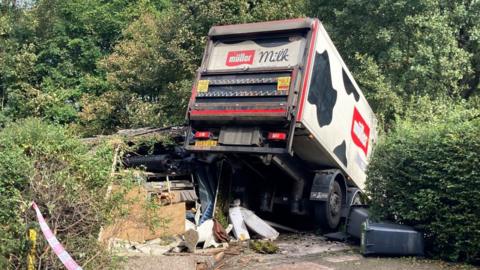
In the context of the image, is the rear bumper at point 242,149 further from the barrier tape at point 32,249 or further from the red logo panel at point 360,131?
the barrier tape at point 32,249

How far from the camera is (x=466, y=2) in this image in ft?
49.9

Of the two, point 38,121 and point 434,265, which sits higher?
point 38,121

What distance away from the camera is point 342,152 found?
1090 cm

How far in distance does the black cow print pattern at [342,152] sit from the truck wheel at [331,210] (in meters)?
0.51

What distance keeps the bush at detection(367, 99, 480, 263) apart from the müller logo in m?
2.94

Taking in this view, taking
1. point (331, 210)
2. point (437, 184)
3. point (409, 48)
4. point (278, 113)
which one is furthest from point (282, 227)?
point (409, 48)

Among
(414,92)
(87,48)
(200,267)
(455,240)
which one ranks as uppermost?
(87,48)

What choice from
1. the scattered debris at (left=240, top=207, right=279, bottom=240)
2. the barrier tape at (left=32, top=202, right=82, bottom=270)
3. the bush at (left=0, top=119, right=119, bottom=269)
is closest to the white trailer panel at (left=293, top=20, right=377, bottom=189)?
the scattered debris at (left=240, top=207, right=279, bottom=240)

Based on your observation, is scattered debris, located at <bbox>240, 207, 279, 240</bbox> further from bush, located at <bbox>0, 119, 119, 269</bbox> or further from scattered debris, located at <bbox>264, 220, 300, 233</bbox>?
bush, located at <bbox>0, 119, 119, 269</bbox>

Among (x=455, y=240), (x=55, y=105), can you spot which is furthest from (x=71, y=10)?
(x=455, y=240)

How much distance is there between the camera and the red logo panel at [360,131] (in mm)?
11539

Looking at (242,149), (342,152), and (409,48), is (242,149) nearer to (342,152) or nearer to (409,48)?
(342,152)

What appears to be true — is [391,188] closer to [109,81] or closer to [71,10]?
[109,81]

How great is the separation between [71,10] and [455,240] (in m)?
22.7
